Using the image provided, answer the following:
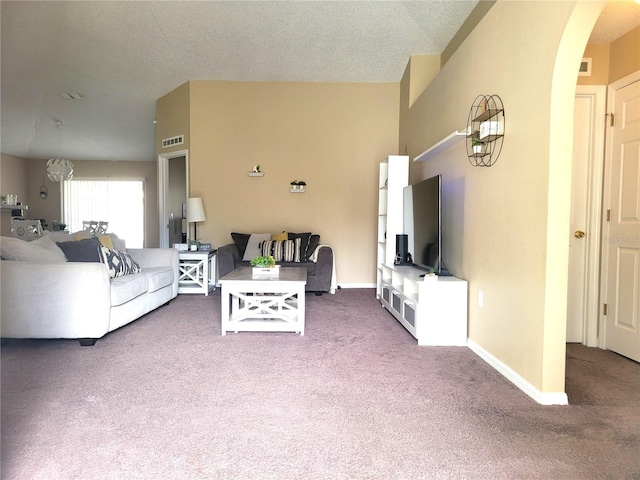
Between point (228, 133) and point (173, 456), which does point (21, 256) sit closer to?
point (173, 456)

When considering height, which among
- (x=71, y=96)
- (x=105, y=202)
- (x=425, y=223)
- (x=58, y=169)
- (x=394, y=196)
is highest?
(x=71, y=96)

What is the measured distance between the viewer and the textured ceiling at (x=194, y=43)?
420 centimetres

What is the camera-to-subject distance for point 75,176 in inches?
388

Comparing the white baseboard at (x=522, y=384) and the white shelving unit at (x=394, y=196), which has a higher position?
the white shelving unit at (x=394, y=196)

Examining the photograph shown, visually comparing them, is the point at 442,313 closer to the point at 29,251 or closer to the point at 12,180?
the point at 29,251

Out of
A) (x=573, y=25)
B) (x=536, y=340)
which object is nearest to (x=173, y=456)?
(x=536, y=340)

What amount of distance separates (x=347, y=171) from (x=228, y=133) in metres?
1.84

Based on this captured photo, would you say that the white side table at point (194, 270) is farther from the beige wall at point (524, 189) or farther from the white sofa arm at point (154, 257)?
the beige wall at point (524, 189)

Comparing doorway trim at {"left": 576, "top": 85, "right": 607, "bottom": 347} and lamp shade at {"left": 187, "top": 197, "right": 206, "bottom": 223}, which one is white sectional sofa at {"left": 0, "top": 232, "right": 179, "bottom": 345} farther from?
doorway trim at {"left": 576, "top": 85, "right": 607, "bottom": 347}

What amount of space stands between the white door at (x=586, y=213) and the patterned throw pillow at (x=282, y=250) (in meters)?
3.07

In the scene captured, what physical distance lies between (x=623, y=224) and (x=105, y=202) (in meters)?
10.7

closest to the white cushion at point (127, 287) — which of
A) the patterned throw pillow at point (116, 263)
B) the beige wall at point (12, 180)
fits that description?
the patterned throw pillow at point (116, 263)

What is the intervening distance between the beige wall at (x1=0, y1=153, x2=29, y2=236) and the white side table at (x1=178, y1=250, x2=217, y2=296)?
20.5ft

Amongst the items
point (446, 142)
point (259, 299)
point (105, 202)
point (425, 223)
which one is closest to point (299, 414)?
point (259, 299)
